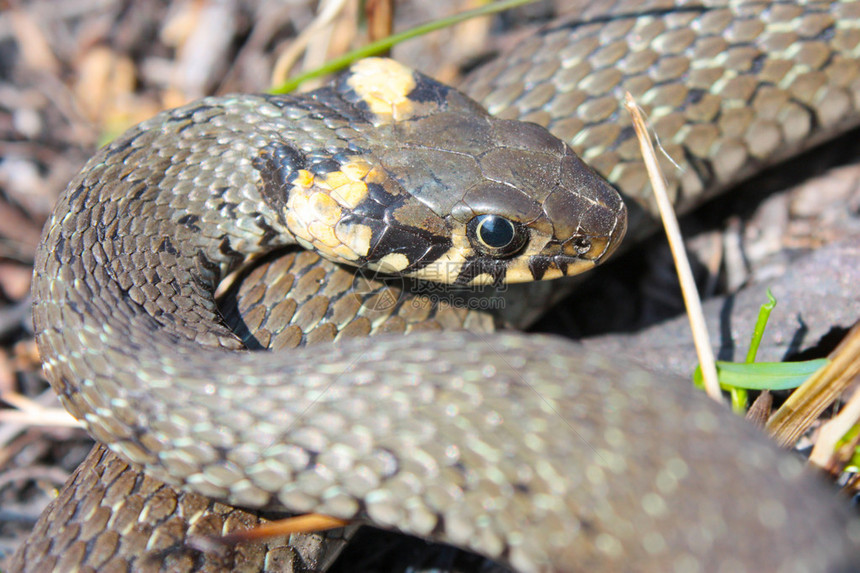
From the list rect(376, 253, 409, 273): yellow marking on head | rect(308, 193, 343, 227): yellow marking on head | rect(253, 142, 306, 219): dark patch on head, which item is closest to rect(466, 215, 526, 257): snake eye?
rect(376, 253, 409, 273): yellow marking on head

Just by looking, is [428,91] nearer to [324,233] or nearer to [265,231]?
[324,233]

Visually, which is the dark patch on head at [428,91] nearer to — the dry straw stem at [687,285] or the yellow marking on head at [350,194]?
the yellow marking on head at [350,194]

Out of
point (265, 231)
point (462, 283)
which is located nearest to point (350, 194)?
point (265, 231)

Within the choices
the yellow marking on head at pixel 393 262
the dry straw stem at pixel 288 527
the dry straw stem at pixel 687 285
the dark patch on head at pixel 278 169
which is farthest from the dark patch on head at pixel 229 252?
the dry straw stem at pixel 687 285

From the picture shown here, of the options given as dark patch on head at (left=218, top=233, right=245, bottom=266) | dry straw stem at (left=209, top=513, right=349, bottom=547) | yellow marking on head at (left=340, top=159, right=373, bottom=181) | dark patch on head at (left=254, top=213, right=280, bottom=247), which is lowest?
dry straw stem at (left=209, top=513, right=349, bottom=547)

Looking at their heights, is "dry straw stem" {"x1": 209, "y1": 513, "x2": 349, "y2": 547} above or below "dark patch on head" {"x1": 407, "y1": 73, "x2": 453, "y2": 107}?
below

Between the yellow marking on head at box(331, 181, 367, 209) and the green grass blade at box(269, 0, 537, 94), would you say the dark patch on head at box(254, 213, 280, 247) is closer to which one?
the yellow marking on head at box(331, 181, 367, 209)
